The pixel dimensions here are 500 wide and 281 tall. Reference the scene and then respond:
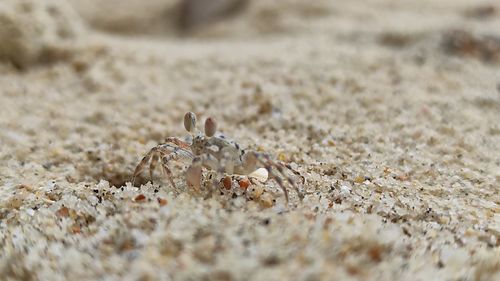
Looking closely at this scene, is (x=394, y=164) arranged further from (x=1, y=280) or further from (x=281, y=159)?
(x=1, y=280)

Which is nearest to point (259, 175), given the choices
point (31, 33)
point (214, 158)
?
point (214, 158)

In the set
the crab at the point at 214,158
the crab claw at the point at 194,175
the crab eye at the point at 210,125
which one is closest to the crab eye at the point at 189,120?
the crab at the point at 214,158

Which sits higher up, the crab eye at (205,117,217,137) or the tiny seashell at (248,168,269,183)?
the crab eye at (205,117,217,137)

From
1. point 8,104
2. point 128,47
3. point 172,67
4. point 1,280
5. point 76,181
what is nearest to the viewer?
point 1,280

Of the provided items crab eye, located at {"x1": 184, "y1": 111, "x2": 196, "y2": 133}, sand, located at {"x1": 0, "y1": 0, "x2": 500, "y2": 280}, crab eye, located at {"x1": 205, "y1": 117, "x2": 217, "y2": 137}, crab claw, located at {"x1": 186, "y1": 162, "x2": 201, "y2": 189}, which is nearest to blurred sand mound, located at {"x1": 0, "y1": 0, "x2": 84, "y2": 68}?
sand, located at {"x1": 0, "y1": 0, "x2": 500, "y2": 280}

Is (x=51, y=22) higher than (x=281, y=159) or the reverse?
higher

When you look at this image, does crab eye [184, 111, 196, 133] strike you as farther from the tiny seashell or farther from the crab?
the tiny seashell

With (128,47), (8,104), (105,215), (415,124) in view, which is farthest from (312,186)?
(128,47)

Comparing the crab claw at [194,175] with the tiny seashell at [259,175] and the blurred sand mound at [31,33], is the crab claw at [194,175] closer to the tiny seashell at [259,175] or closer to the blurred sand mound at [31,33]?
the tiny seashell at [259,175]
